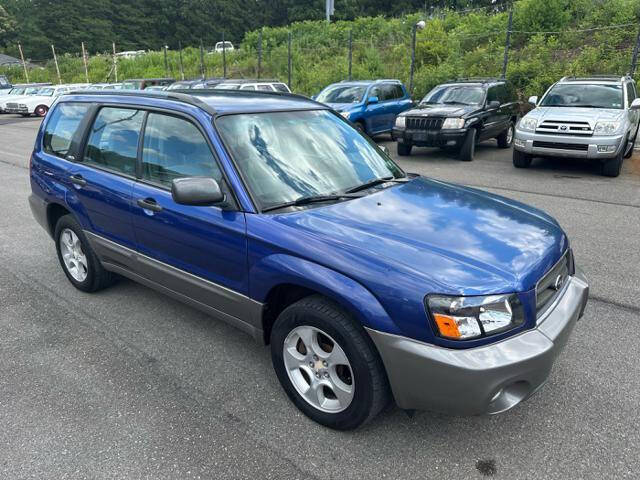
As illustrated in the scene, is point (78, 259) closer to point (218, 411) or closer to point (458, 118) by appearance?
point (218, 411)

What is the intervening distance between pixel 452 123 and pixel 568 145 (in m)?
2.53

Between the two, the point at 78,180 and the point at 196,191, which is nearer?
the point at 196,191

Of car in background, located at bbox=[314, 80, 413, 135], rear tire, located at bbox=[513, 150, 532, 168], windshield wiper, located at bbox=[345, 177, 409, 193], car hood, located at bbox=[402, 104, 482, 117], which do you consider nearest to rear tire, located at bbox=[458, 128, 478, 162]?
car hood, located at bbox=[402, 104, 482, 117]

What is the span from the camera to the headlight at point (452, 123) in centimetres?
1051

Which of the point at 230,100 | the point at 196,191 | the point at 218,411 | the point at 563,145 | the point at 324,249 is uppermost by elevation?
the point at 230,100

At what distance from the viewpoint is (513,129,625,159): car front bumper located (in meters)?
8.59

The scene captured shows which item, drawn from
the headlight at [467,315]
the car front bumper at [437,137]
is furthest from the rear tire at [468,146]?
the headlight at [467,315]

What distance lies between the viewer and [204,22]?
6988cm

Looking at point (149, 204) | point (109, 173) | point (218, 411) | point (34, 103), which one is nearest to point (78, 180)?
point (109, 173)

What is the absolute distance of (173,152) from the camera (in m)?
3.29

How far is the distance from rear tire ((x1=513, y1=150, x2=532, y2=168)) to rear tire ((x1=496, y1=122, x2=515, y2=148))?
8.90 ft

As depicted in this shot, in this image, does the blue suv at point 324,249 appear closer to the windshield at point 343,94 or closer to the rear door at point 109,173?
the rear door at point 109,173

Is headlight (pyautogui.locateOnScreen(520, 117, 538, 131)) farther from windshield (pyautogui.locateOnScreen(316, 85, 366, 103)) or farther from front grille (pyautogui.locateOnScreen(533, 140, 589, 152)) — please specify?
windshield (pyautogui.locateOnScreen(316, 85, 366, 103))

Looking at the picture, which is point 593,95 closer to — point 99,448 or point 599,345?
point 599,345
